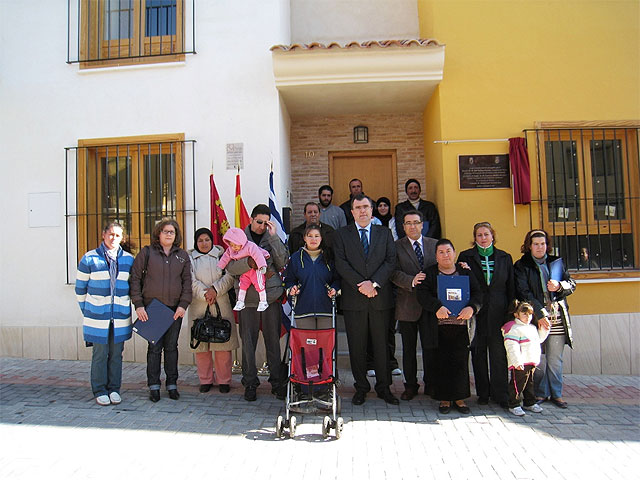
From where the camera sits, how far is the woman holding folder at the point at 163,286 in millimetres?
4848

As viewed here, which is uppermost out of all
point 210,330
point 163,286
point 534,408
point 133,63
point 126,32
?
point 126,32

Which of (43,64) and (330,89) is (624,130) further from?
(43,64)

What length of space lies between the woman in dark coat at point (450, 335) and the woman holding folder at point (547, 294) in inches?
24.8

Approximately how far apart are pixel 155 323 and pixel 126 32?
481 cm

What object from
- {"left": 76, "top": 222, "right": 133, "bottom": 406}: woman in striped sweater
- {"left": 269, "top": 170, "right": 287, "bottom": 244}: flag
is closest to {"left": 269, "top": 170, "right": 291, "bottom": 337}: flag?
{"left": 269, "top": 170, "right": 287, "bottom": 244}: flag

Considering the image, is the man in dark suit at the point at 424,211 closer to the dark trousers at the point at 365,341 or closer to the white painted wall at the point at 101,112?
the white painted wall at the point at 101,112

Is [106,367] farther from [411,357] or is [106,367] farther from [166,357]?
[411,357]

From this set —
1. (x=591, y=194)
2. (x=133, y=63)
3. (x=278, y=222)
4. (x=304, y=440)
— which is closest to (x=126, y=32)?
(x=133, y=63)

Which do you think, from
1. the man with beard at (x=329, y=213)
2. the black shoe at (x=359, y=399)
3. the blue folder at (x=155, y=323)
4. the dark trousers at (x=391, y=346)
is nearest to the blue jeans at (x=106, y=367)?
the blue folder at (x=155, y=323)

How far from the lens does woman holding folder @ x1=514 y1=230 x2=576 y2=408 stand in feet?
15.2

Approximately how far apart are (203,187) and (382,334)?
11.4 ft

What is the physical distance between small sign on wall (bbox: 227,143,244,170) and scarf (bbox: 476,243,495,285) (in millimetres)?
3526

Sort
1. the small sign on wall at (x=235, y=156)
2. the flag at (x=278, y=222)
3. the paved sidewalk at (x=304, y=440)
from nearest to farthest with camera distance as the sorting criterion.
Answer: the paved sidewalk at (x=304, y=440) → the flag at (x=278, y=222) → the small sign on wall at (x=235, y=156)

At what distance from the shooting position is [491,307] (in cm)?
462
